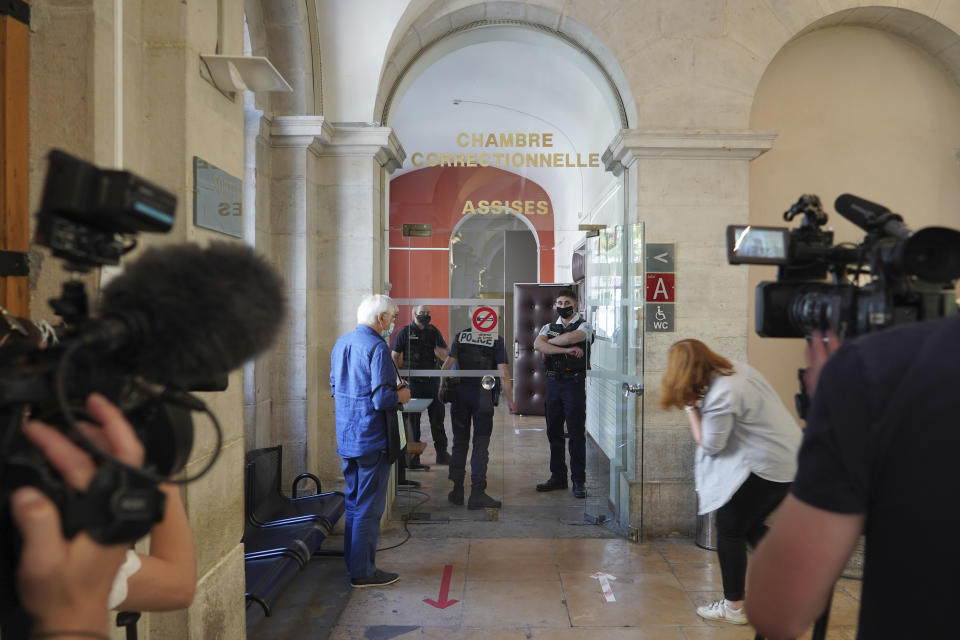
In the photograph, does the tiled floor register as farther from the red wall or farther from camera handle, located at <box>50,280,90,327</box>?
camera handle, located at <box>50,280,90,327</box>

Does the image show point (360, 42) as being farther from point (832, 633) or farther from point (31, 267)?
point (832, 633)

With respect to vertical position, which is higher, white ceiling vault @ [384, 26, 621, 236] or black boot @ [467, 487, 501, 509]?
white ceiling vault @ [384, 26, 621, 236]

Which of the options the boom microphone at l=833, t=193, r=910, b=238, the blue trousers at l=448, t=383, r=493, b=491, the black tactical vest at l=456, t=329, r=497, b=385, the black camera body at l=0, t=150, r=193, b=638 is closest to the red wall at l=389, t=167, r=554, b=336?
the black tactical vest at l=456, t=329, r=497, b=385

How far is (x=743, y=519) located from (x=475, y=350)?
2419mm

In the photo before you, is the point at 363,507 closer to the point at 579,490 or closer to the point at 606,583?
the point at 606,583

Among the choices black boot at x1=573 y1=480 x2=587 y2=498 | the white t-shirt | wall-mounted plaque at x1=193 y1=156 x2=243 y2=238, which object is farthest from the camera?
black boot at x1=573 y1=480 x2=587 y2=498

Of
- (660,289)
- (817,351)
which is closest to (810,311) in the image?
(817,351)

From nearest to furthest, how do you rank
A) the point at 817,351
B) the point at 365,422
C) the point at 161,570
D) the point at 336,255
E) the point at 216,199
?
the point at 161,570, the point at 817,351, the point at 216,199, the point at 365,422, the point at 336,255

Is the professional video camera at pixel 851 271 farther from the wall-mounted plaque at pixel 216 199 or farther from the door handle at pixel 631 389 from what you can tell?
the door handle at pixel 631 389

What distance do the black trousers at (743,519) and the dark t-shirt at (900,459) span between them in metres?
2.13

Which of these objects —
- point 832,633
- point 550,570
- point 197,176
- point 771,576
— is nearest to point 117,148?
point 197,176

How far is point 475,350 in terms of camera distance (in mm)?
4957

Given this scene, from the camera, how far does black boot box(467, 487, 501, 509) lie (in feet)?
16.7

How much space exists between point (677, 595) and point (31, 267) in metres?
3.25
